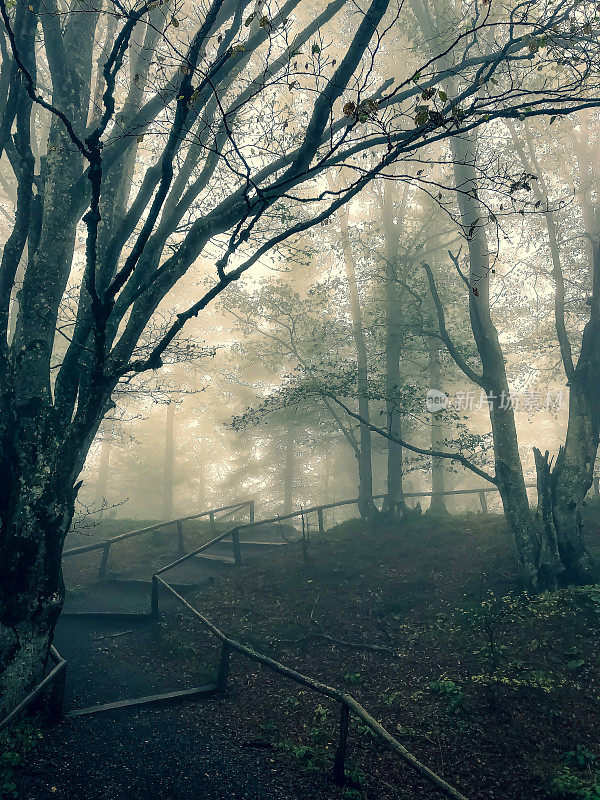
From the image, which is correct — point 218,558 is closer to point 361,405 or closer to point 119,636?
point 119,636

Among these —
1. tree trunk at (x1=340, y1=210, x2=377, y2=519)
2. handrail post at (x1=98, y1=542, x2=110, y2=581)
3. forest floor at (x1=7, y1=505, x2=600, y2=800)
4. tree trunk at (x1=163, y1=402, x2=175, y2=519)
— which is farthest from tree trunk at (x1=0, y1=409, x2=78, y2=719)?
tree trunk at (x1=163, y1=402, x2=175, y2=519)

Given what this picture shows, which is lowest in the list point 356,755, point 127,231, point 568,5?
point 356,755

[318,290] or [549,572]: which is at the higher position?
[318,290]

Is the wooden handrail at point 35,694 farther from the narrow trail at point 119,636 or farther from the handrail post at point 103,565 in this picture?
the handrail post at point 103,565

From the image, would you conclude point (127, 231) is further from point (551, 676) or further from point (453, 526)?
point (453, 526)

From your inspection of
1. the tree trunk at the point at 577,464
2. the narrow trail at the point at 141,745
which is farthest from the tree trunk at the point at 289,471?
the narrow trail at the point at 141,745

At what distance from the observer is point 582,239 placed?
567 inches

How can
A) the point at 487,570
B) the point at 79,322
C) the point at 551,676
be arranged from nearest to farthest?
the point at 79,322 < the point at 551,676 < the point at 487,570

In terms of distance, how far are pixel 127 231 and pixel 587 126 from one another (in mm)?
11677

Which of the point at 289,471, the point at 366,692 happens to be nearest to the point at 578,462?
A: the point at 366,692

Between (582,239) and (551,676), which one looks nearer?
(551,676)

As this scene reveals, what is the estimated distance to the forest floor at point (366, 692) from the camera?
4648 mm

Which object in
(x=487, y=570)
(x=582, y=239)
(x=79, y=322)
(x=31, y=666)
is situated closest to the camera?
(x=31, y=666)

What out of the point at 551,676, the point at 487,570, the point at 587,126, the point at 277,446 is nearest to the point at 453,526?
the point at 487,570
